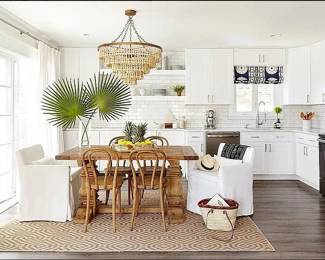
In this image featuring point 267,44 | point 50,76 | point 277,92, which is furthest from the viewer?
point 277,92

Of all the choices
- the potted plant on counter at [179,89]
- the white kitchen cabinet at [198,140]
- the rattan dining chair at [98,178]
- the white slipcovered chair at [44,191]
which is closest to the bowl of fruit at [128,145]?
the rattan dining chair at [98,178]

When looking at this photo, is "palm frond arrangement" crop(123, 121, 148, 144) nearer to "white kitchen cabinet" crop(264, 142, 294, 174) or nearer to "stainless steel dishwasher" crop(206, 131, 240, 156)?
"stainless steel dishwasher" crop(206, 131, 240, 156)

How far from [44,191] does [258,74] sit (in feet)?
17.1

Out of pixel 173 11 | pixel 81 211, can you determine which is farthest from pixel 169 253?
pixel 173 11

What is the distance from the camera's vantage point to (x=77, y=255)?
374 cm

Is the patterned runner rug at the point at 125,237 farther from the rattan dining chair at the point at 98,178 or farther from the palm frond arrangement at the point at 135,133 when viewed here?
the palm frond arrangement at the point at 135,133

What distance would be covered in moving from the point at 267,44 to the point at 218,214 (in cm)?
442

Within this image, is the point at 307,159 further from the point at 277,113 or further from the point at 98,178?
the point at 98,178

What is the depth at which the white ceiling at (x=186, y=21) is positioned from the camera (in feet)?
16.0

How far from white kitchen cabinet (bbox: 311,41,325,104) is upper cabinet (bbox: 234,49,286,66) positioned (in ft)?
2.09

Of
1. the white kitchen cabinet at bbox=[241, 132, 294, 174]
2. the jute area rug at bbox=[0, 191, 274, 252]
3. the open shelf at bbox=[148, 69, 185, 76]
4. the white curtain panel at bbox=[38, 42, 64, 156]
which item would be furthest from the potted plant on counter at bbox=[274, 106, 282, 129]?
the white curtain panel at bbox=[38, 42, 64, 156]

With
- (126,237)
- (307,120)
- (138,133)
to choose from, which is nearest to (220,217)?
(126,237)

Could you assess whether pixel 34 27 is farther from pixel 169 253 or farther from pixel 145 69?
pixel 169 253

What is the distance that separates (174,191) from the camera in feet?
16.1
